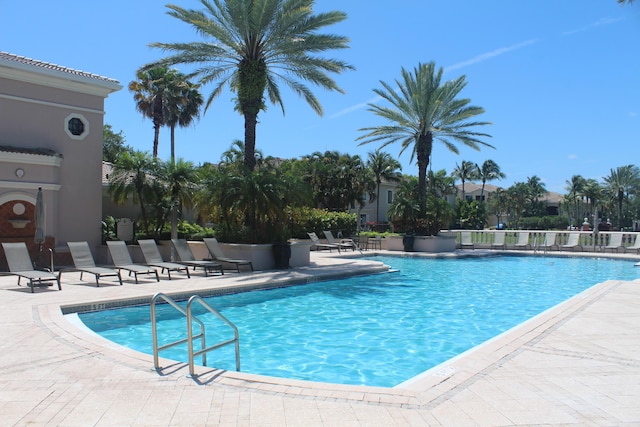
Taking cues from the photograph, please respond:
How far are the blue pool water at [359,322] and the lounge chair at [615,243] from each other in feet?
37.9

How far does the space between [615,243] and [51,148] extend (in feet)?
89.3

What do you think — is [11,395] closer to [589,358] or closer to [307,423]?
[307,423]

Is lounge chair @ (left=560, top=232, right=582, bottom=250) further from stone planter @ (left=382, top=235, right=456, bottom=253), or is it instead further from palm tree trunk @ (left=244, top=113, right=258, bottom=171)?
palm tree trunk @ (left=244, top=113, right=258, bottom=171)

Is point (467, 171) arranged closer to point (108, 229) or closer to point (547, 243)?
point (547, 243)

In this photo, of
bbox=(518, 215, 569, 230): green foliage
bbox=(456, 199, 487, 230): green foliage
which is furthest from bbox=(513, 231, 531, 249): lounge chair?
bbox=(518, 215, 569, 230): green foliage

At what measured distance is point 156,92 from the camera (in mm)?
37156

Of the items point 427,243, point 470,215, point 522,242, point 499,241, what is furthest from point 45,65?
point 470,215

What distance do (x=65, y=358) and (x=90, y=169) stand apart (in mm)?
13780

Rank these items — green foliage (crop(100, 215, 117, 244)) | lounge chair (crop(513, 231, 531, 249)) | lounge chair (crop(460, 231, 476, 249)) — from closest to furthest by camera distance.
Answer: green foliage (crop(100, 215, 117, 244)) < lounge chair (crop(513, 231, 531, 249)) < lounge chair (crop(460, 231, 476, 249))

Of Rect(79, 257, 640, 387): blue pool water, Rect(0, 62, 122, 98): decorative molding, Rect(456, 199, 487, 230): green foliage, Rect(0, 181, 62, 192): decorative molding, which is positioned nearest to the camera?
Rect(79, 257, 640, 387): blue pool water

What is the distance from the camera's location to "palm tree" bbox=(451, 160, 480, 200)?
3115 inches

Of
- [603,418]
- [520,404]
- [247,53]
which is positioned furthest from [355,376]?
[247,53]

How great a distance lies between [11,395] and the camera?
4910 millimetres

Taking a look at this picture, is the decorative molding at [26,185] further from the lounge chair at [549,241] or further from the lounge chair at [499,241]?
the lounge chair at [549,241]
